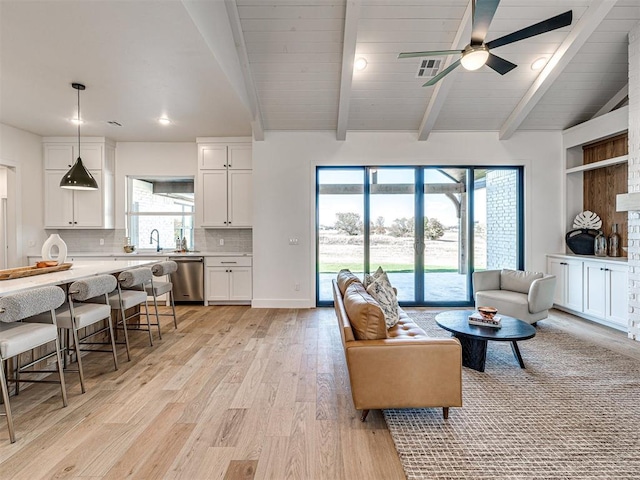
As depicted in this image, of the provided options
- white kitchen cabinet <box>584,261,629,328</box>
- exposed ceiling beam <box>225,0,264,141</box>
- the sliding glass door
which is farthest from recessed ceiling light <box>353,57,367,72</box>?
white kitchen cabinet <box>584,261,629,328</box>

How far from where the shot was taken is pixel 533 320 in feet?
13.4

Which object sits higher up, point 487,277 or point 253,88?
point 253,88

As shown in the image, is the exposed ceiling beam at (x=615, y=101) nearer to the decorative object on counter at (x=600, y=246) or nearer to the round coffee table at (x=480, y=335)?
the decorative object on counter at (x=600, y=246)

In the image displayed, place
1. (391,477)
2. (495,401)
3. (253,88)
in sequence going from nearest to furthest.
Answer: (391,477) → (495,401) → (253,88)

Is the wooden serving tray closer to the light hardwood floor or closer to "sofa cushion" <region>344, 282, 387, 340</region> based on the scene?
the light hardwood floor

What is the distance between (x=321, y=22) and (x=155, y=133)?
11.3 ft

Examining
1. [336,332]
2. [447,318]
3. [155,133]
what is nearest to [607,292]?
[447,318]

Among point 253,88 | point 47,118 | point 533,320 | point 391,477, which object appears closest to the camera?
point 391,477

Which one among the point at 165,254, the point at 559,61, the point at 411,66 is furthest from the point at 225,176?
the point at 559,61

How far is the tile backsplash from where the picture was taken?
19.7 feet

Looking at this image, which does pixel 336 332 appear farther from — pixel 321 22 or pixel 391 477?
pixel 321 22

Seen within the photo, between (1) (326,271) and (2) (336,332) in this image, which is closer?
(2) (336,332)

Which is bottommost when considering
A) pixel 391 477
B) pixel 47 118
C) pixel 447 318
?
pixel 391 477

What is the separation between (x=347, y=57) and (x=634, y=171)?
11.9 feet
